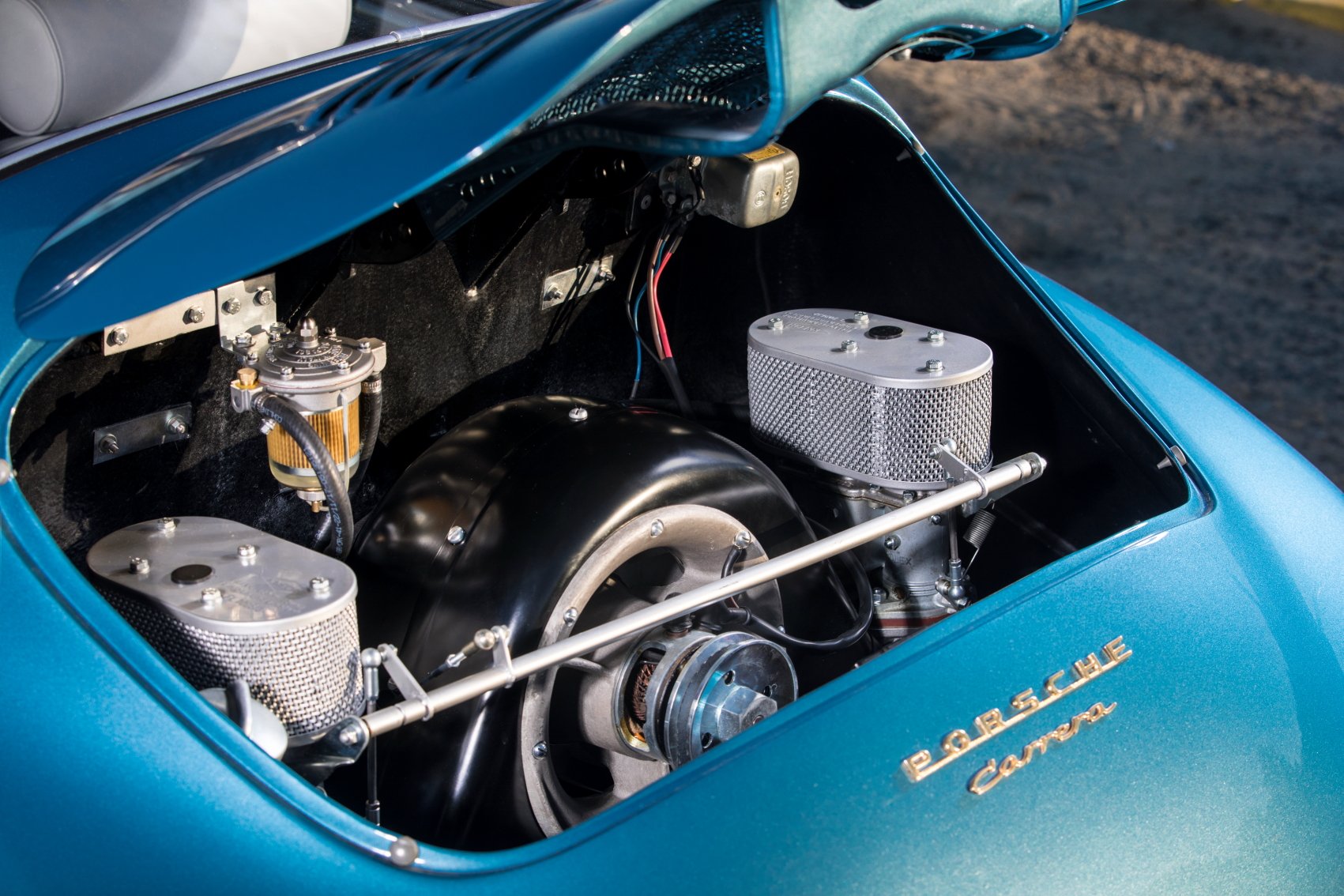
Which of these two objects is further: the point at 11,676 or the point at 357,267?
the point at 357,267

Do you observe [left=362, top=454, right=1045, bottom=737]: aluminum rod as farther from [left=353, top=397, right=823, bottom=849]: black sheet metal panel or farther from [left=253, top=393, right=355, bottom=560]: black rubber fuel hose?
[left=253, top=393, right=355, bottom=560]: black rubber fuel hose

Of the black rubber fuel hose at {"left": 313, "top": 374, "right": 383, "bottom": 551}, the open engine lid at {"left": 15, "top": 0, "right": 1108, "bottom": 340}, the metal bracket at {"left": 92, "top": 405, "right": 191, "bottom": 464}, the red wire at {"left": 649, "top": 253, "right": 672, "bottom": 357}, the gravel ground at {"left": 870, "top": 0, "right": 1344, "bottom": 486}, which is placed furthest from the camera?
the gravel ground at {"left": 870, "top": 0, "right": 1344, "bottom": 486}

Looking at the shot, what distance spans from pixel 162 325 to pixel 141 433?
0.14 meters

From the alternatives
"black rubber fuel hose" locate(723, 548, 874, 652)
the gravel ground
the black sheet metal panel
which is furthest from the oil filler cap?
the gravel ground

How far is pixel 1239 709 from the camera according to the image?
1.46 meters

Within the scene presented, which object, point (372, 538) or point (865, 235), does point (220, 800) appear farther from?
point (865, 235)

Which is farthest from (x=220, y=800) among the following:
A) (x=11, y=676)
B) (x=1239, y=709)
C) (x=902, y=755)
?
(x=1239, y=709)

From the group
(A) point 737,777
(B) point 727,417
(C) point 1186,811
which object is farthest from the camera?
(B) point 727,417

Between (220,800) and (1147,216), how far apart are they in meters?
4.56

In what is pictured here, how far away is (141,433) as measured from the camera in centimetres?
143

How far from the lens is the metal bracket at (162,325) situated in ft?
4.34

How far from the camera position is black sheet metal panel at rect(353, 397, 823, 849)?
4.40 feet

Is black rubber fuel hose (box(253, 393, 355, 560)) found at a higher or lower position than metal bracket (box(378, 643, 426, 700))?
higher

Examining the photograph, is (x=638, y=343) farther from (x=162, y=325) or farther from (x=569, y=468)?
(x=162, y=325)
